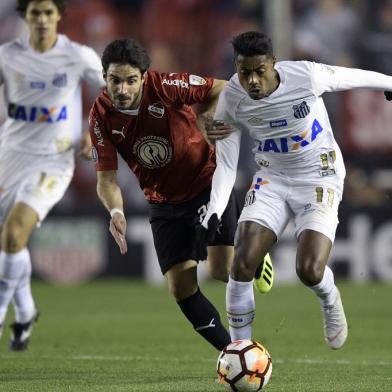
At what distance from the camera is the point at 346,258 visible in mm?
16172

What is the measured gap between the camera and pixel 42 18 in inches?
363

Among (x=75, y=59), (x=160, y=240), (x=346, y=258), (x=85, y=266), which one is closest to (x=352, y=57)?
(x=346, y=258)

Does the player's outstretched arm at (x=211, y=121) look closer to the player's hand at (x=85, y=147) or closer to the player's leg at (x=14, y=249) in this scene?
the player's hand at (x=85, y=147)

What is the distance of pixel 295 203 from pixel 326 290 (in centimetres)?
60

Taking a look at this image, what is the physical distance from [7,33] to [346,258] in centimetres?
610

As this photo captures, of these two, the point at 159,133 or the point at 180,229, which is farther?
the point at 180,229

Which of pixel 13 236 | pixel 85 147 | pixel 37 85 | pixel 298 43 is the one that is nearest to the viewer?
pixel 13 236

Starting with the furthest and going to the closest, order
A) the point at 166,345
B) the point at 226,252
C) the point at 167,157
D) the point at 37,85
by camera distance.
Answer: the point at 166,345, the point at 37,85, the point at 226,252, the point at 167,157

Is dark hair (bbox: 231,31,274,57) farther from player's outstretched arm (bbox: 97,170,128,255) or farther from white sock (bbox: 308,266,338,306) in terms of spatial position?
white sock (bbox: 308,266,338,306)

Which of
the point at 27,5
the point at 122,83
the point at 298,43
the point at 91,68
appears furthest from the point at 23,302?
the point at 298,43

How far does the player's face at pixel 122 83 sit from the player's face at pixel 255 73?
647 mm

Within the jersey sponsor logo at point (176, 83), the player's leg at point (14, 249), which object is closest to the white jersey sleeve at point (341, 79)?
the jersey sponsor logo at point (176, 83)

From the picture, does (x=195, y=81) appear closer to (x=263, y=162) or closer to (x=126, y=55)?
(x=126, y=55)

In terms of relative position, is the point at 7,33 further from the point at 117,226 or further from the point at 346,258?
the point at 117,226
